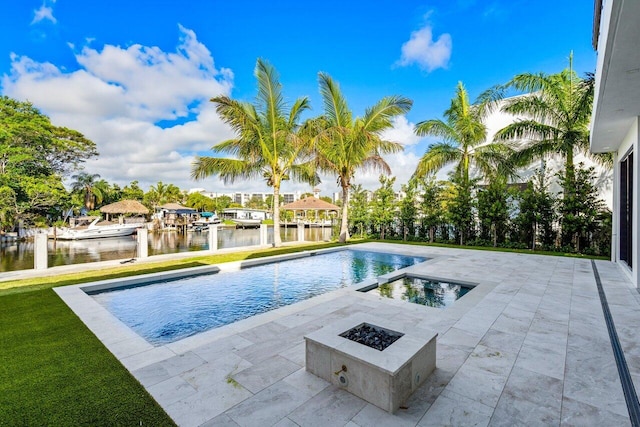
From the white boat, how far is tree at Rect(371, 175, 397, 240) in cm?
2115

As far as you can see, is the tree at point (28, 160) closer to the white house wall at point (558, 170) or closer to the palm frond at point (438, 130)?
the palm frond at point (438, 130)

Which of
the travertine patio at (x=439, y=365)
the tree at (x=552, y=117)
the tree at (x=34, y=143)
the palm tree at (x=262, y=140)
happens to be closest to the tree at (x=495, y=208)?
the tree at (x=552, y=117)

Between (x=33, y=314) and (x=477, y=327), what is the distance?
262 inches

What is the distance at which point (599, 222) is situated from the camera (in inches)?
408

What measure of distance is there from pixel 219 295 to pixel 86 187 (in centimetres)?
4035

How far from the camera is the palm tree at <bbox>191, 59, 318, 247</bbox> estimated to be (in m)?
11.8

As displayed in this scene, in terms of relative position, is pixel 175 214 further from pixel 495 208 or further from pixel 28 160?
pixel 495 208

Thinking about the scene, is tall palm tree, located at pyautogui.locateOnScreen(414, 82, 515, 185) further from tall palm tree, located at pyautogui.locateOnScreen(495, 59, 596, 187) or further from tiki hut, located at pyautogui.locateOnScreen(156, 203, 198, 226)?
tiki hut, located at pyautogui.locateOnScreen(156, 203, 198, 226)

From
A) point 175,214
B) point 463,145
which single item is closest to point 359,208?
point 463,145

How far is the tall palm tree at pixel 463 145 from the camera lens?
42.0ft

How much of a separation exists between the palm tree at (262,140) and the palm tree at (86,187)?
3230cm

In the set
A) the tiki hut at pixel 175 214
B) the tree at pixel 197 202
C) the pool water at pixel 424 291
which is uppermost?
the tree at pixel 197 202


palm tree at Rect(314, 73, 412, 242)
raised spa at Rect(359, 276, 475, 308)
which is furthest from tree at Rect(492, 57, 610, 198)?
raised spa at Rect(359, 276, 475, 308)

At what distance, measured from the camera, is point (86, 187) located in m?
36.3
